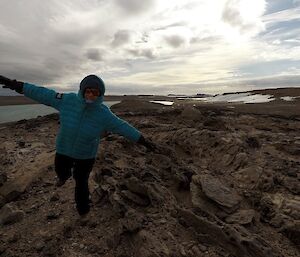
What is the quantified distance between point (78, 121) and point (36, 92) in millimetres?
886

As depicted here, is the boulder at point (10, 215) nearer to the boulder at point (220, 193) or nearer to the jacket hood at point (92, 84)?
the jacket hood at point (92, 84)

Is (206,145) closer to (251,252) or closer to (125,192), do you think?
(125,192)

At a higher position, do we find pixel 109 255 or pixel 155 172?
pixel 155 172

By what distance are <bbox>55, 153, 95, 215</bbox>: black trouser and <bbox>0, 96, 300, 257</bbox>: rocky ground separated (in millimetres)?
512

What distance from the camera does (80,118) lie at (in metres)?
6.38

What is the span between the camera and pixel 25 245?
21.8ft

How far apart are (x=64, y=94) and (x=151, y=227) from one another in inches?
110

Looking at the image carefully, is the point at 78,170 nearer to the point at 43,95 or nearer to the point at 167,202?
the point at 43,95

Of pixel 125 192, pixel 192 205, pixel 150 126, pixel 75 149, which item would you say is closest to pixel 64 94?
pixel 75 149

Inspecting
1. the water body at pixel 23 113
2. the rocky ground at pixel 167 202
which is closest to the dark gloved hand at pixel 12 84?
the rocky ground at pixel 167 202

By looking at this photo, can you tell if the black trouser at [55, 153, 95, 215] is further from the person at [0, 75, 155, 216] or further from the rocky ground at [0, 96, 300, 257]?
the rocky ground at [0, 96, 300, 257]

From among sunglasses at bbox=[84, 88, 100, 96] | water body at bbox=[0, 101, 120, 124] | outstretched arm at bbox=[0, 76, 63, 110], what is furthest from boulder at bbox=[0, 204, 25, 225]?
water body at bbox=[0, 101, 120, 124]

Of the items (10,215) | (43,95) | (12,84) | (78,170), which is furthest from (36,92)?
(10,215)

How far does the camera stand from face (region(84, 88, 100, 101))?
20.3 ft
